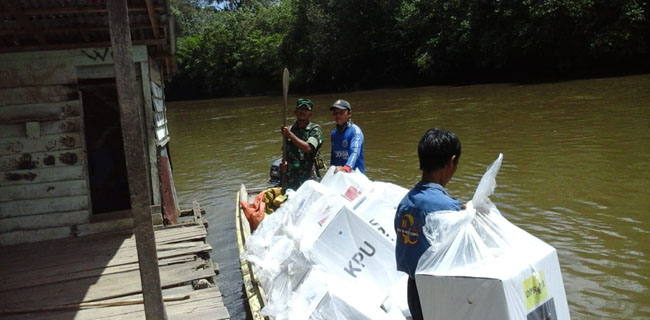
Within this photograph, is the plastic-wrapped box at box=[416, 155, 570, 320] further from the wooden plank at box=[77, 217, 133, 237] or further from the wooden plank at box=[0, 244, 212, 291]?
the wooden plank at box=[77, 217, 133, 237]

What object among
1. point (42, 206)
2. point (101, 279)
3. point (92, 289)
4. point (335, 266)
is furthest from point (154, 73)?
point (335, 266)

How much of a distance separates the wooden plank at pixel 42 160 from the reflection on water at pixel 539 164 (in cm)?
225

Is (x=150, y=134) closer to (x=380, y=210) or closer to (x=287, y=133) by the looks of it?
(x=287, y=133)

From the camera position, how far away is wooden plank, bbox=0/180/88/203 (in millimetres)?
5691

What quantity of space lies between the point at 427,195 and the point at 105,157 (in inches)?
272

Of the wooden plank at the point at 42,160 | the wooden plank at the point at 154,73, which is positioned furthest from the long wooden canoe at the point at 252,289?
the wooden plank at the point at 154,73

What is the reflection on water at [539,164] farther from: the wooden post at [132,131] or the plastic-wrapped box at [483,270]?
the wooden post at [132,131]

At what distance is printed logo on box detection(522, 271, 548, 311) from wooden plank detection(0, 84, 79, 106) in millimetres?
5059

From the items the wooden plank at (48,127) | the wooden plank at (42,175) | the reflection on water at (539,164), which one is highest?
the wooden plank at (48,127)

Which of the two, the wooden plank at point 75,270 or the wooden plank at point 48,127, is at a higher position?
the wooden plank at point 48,127

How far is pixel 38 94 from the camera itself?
5715mm

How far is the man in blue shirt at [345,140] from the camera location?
18.4 feet

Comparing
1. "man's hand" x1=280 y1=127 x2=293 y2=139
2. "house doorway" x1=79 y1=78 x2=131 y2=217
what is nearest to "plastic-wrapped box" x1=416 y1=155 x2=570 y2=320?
"man's hand" x1=280 y1=127 x2=293 y2=139

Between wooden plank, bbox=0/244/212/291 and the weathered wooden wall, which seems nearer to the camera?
wooden plank, bbox=0/244/212/291
